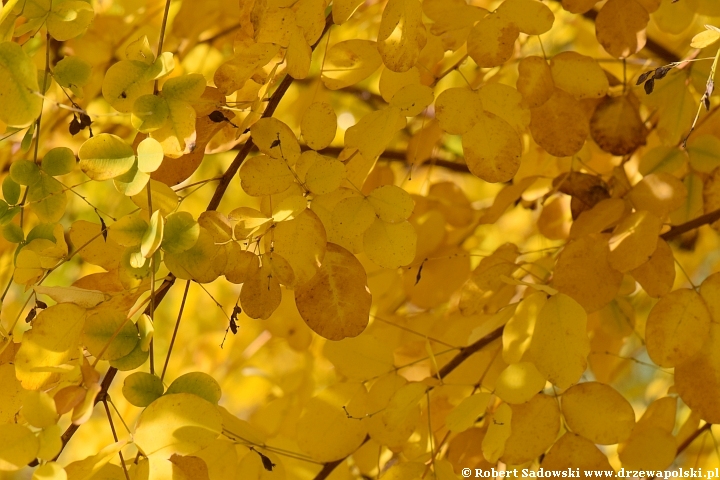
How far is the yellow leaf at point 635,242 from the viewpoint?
0.69m

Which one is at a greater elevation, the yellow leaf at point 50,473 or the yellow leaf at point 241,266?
the yellow leaf at point 241,266

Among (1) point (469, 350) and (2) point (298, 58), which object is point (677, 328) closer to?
(1) point (469, 350)

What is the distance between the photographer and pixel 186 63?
1.13 meters

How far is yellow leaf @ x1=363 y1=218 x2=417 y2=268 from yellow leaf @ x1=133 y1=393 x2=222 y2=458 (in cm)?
19

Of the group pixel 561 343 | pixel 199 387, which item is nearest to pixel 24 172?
pixel 199 387

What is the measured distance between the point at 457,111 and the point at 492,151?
47mm

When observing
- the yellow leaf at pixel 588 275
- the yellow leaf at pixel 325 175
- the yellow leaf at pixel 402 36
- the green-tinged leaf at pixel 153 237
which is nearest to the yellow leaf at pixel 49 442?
the green-tinged leaf at pixel 153 237

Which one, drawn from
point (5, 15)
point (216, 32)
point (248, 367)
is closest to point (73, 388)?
point (5, 15)

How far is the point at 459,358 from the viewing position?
80 centimetres

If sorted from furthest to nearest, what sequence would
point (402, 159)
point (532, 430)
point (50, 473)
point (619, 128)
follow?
point (402, 159) → point (619, 128) → point (532, 430) → point (50, 473)

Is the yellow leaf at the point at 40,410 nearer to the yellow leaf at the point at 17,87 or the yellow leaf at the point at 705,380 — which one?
the yellow leaf at the point at 17,87

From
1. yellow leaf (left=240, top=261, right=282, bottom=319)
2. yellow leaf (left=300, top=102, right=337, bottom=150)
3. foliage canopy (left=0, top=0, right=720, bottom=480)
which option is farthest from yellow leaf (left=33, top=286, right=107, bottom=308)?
yellow leaf (left=300, top=102, right=337, bottom=150)

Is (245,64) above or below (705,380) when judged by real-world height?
above

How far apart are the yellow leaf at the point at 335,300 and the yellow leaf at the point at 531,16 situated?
0.26m
